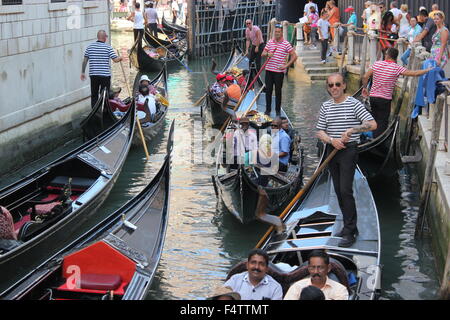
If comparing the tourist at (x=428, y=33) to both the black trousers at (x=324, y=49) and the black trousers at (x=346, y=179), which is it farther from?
the black trousers at (x=346, y=179)

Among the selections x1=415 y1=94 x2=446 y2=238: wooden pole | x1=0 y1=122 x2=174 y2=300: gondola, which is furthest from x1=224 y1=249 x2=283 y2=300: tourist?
x1=415 y1=94 x2=446 y2=238: wooden pole

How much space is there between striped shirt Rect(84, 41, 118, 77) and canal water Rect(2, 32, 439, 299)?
812mm

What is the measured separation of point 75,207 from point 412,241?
84.7 inches

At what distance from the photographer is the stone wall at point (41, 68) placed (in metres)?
6.64

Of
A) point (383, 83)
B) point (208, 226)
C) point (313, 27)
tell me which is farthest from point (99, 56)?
point (313, 27)

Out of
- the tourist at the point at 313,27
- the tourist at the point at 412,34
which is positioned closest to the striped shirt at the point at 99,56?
the tourist at the point at 412,34

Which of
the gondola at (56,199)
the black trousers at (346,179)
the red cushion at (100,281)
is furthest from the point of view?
the gondola at (56,199)

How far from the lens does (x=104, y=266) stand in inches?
148

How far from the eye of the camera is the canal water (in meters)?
4.38

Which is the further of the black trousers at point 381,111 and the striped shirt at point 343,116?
the black trousers at point 381,111

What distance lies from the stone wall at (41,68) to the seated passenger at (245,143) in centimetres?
215

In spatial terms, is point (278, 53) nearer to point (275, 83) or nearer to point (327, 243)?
point (275, 83)

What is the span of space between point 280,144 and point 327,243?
1.56 m

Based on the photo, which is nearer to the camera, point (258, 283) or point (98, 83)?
point (258, 283)
